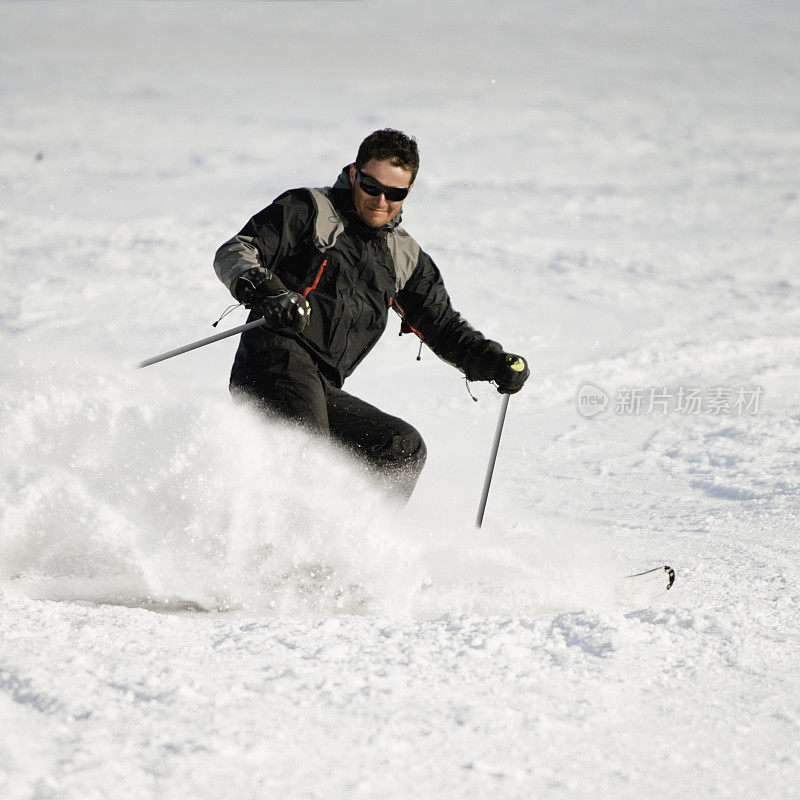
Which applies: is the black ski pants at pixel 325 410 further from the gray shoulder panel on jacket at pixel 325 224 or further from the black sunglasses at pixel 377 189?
the black sunglasses at pixel 377 189

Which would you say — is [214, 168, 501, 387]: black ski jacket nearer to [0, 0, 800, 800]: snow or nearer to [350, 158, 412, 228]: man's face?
[350, 158, 412, 228]: man's face

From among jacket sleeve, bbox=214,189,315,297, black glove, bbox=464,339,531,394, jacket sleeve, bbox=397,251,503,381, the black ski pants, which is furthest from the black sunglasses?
black glove, bbox=464,339,531,394

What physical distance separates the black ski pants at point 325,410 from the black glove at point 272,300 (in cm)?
23

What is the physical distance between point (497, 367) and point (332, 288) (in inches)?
33.6

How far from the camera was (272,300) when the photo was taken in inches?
116

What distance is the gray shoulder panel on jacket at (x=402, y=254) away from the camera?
3.46 metres

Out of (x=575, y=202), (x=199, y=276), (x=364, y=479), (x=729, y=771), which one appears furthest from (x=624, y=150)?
(x=729, y=771)

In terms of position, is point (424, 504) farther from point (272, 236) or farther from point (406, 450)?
point (272, 236)

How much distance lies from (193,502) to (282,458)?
351 millimetres

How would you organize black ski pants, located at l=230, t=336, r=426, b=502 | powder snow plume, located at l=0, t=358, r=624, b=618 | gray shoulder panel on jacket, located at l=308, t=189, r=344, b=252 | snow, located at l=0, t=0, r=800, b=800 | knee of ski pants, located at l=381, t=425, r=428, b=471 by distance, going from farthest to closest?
1. knee of ski pants, located at l=381, t=425, r=428, b=471
2. gray shoulder panel on jacket, located at l=308, t=189, r=344, b=252
3. black ski pants, located at l=230, t=336, r=426, b=502
4. powder snow plume, located at l=0, t=358, r=624, b=618
5. snow, located at l=0, t=0, r=800, b=800

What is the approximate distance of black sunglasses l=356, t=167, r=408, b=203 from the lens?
323 centimetres

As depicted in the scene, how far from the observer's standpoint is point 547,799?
1806 mm

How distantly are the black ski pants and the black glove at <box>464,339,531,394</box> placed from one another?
1.49 feet

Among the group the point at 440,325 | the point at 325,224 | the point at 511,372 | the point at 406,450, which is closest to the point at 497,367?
the point at 511,372
